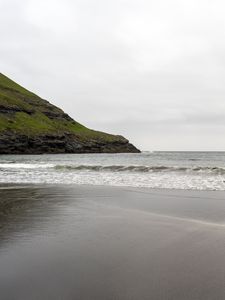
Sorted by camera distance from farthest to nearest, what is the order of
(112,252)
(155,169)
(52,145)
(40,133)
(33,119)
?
(33,119) → (40,133) → (52,145) → (155,169) → (112,252)

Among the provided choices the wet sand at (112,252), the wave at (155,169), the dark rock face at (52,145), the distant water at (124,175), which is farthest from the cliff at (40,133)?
the wet sand at (112,252)

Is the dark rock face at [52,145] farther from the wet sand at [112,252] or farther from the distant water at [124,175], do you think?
the wet sand at [112,252]

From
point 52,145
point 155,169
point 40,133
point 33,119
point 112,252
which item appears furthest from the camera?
point 33,119

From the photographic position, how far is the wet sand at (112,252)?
17.7ft

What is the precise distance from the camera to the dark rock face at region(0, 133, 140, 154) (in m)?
127

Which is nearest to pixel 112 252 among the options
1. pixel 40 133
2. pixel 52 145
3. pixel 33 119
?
pixel 52 145

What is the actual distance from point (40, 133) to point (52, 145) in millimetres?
7079

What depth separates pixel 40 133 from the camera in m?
143

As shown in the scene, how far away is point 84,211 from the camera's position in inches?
497

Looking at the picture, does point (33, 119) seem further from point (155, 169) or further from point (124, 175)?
point (124, 175)

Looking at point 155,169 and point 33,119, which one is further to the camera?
point 33,119

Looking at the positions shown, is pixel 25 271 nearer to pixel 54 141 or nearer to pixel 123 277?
pixel 123 277

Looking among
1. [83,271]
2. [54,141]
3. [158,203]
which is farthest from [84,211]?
[54,141]

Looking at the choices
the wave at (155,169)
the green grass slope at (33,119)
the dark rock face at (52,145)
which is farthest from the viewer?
the green grass slope at (33,119)
